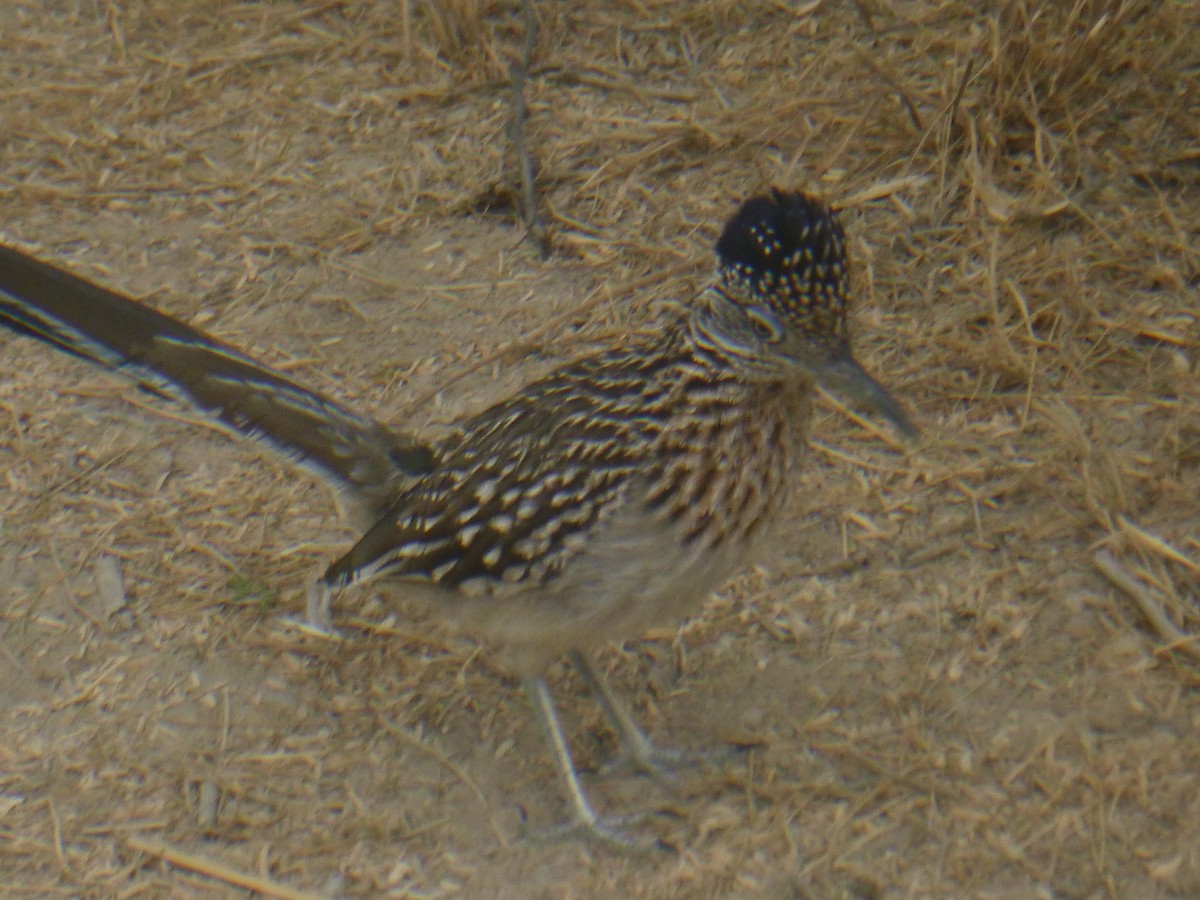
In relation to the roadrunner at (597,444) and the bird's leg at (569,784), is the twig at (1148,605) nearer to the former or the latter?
the roadrunner at (597,444)

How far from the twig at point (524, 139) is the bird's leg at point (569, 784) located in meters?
2.01

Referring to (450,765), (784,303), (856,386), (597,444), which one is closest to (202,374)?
(597,444)

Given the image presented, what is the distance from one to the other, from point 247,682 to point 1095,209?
3150 mm

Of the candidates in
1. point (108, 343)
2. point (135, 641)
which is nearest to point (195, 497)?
point (135, 641)

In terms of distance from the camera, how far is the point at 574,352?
17.4ft

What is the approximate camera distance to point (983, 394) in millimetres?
4930

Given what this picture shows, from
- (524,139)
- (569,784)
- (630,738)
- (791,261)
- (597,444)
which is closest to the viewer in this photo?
(791,261)

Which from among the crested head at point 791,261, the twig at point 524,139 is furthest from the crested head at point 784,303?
the twig at point 524,139

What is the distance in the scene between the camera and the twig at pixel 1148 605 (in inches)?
161

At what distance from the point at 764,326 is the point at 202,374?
57.3 inches

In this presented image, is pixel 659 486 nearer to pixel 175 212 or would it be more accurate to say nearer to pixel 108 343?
pixel 108 343

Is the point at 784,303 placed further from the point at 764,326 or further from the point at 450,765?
the point at 450,765

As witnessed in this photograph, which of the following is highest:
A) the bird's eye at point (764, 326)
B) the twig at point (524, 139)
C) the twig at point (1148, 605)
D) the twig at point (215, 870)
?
the bird's eye at point (764, 326)

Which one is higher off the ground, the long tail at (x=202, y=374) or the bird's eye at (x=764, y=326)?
the bird's eye at (x=764, y=326)
